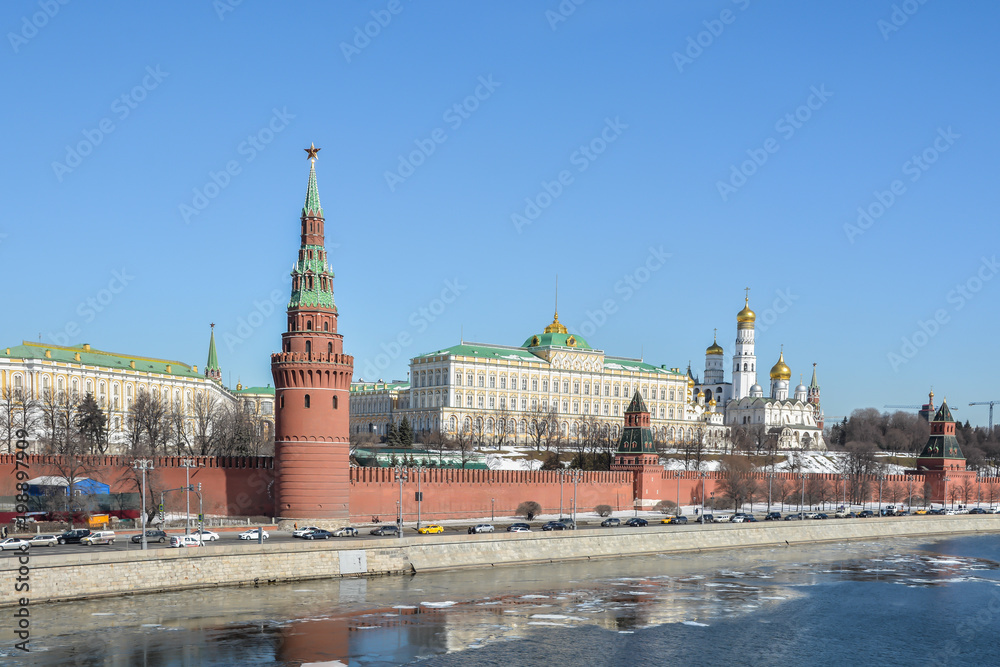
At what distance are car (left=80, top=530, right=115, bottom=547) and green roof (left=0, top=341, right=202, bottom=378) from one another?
6913 cm

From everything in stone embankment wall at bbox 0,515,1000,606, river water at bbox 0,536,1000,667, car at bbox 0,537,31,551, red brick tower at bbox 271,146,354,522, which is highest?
red brick tower at bbox 271,146,354,522

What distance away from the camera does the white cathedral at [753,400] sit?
172 m

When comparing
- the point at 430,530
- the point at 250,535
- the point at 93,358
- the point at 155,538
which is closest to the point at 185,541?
the point at 155,538

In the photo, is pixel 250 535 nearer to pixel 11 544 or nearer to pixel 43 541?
pixel 43 541

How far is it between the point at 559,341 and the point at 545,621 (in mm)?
117927

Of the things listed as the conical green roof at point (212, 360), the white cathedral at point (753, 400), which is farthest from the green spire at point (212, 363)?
the white cathedral at point (753, 400)

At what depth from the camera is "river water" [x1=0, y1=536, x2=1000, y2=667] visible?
122ft

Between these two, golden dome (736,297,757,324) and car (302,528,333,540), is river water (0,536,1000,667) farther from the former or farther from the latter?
golden dome (736,297,757,324)

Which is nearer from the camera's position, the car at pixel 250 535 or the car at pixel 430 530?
the car at pixel 250 535

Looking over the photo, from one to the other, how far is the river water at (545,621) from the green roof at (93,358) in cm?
8021

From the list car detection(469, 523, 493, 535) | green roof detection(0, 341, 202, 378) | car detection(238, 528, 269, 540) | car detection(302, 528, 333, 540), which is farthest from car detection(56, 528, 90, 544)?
green roof detection(0, 341, 202, 378)

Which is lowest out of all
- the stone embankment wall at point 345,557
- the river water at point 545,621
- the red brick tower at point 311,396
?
the river water at point 545,621

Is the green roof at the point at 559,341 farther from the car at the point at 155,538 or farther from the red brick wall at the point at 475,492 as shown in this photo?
the car at the point at 155,538

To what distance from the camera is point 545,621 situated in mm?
42500
